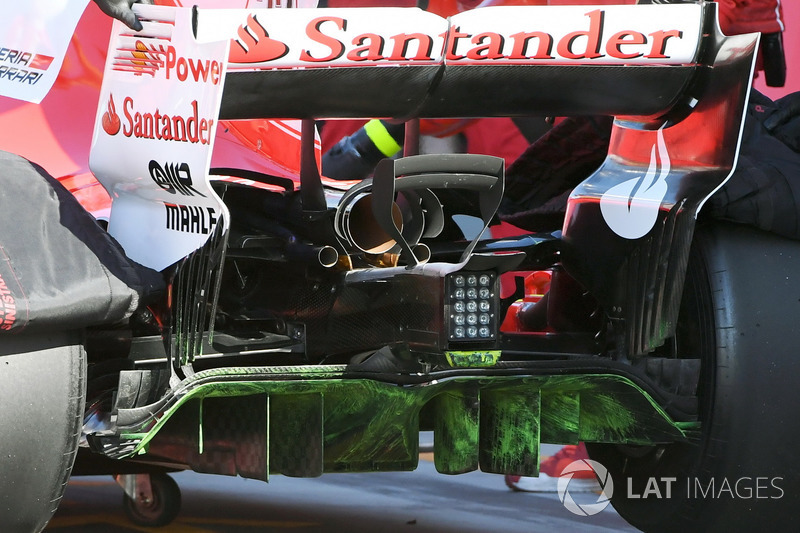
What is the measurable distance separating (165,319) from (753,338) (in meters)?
1.50

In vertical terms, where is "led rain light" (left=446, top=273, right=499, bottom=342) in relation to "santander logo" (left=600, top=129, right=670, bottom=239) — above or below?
below

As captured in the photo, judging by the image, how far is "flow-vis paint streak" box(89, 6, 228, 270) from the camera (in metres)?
2.70

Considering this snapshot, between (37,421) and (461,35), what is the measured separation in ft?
4.27

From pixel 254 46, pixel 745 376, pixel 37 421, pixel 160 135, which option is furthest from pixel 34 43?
pixel 745 376

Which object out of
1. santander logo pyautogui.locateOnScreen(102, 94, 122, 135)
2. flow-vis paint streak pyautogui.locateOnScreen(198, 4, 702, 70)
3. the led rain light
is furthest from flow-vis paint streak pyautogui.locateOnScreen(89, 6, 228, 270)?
the led rain light

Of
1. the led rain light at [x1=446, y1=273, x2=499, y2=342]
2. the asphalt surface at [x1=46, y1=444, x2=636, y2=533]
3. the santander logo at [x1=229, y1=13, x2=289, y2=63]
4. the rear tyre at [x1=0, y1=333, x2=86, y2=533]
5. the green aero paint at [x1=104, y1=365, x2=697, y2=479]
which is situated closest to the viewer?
the rear tyre at [x1=0, y1=333, x2=86, y2=533]

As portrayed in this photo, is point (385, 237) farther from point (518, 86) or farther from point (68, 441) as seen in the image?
point (68, 441)

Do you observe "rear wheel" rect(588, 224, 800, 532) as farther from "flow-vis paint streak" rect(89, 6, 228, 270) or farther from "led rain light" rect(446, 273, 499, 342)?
"flow-vis paint streak" rect(89, 6, 228, 270)

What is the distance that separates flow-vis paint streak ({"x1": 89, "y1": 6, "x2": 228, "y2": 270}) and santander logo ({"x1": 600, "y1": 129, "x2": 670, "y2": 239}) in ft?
3.77

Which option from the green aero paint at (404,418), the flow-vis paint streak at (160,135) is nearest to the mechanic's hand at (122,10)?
the flow-vis paint streak at (160,135)

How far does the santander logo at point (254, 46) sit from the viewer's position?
8.98 ft

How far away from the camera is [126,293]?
2750mm

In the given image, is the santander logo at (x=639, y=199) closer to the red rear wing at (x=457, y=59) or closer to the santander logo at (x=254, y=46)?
the red rear wing at (x=457, y=59)

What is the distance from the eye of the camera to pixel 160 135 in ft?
9.21
